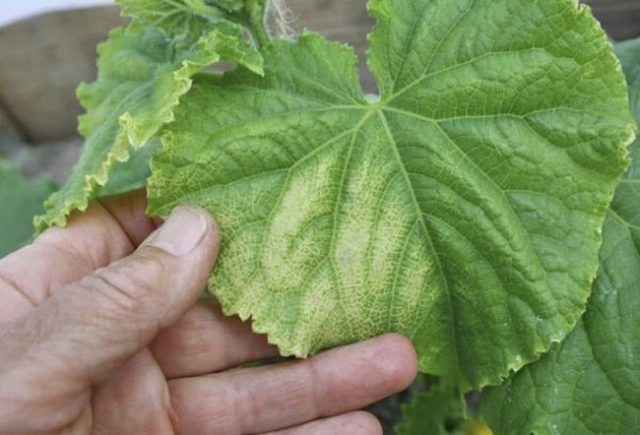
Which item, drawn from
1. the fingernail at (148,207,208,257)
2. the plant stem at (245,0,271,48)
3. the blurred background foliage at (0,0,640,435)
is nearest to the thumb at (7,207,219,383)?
the fingernail at (148,207,208,257)

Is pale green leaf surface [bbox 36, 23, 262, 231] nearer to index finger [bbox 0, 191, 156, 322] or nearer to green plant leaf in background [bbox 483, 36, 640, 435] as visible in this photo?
index finger [bbox 0, 191, 156, 322]

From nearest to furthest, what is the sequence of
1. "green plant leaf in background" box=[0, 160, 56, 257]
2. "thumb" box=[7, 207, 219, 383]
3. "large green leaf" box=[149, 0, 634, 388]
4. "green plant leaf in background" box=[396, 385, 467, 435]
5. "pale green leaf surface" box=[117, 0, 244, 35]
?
"thumb" box=[7, 207, 219, 383], "large green leaf" box=[149, 0, 634, 388], "pale green leaf surface" box=[117, 0, 244, 35], "green plant leaf in background" box=[396, 385, 467, 435], "green plant leaf in background" box=[0, 160, 56, 257]

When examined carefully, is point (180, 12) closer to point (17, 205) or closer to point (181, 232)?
point (181, 232)

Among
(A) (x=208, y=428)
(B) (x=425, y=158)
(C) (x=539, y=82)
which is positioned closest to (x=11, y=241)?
(A) (x=208, y=428)

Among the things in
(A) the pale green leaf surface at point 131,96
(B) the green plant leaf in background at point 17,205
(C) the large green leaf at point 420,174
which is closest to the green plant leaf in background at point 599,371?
(C) the large green leaf at point 420,174

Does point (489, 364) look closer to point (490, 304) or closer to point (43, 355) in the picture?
point (490, 304)
